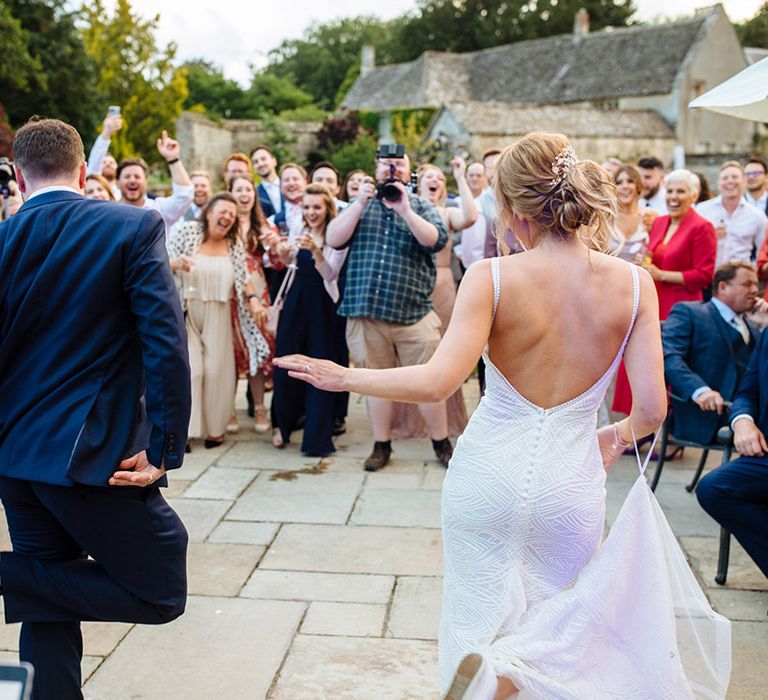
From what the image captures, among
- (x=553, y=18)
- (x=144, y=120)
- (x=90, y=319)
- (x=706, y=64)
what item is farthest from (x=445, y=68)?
(x=90, y=319)

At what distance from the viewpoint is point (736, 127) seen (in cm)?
4509

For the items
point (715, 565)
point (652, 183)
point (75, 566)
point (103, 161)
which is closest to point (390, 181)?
point (715, 565)

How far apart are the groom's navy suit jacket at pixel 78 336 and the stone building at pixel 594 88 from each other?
31646 millimetres

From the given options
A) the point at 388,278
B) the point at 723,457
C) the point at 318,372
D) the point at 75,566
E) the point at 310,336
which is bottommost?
the point at 723,457

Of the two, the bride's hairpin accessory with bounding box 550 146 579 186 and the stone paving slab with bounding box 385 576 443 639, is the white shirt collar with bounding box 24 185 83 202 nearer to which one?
the bride's hairpin accessory with bounding box 550 146 579 186

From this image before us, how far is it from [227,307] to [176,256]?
0.53 meters

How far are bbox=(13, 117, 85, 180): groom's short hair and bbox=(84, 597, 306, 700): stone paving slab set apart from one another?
1.84 metres

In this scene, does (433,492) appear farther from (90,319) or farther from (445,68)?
(445,68)

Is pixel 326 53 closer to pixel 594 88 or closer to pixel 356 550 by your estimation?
pixel 594 88

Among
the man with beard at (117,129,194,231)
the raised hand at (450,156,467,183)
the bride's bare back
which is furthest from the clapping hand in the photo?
the bride's bare back

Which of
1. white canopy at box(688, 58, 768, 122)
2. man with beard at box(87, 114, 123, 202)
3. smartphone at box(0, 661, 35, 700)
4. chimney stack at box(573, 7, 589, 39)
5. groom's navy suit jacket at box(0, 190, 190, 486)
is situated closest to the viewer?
smartphone at box(0, 661, 35, 700)

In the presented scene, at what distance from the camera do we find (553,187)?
2379mm

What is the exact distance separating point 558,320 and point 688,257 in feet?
14.7

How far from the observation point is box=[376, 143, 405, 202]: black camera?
571cm
